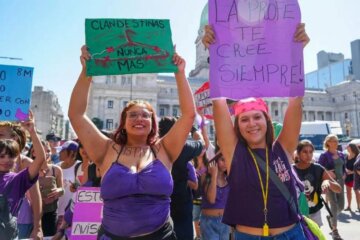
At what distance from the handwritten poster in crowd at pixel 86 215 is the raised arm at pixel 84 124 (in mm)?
891

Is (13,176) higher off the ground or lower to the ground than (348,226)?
higher

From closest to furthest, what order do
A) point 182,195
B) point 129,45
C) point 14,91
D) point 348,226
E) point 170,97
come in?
point 129,45 < point 182,195 < point 14,91 < point 348,226 < point 170,97

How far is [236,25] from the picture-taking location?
256 cm

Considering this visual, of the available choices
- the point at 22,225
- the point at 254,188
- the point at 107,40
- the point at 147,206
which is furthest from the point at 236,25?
the point at 22,225

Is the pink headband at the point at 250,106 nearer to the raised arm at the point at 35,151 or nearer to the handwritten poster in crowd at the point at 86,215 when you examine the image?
the handwritten poster in crowd at the point at 86,215

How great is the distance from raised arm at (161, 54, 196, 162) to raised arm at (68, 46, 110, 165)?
45 cm

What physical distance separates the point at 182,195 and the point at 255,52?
146 cm

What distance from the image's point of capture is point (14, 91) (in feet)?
11.8

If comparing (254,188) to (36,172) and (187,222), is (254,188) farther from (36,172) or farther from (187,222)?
(36,172)

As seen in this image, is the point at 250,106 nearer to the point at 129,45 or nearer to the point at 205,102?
the point at 129,45

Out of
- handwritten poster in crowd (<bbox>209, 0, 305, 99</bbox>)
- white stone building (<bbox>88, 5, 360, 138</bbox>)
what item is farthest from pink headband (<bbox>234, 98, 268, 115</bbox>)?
white stone building (<bbox>88, 5, 360, 138</bbox>)

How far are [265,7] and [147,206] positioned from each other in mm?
1796

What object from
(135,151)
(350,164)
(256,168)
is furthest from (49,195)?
(350,164)

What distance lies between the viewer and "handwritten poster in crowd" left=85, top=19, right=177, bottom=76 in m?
2.60
